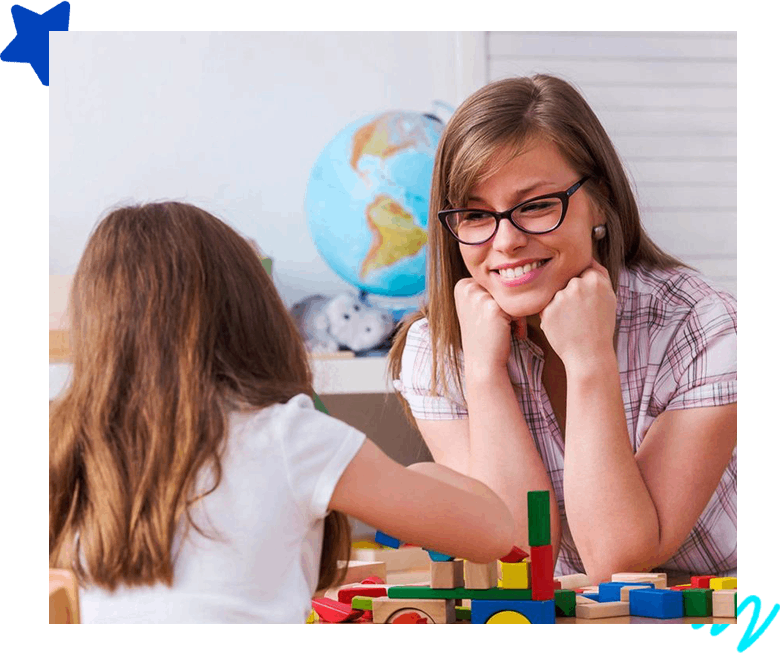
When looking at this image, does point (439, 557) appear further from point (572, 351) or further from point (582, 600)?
point (572, 351)

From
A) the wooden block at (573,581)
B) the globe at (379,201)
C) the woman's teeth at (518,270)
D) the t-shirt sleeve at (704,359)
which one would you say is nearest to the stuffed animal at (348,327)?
the globe at (379,201)

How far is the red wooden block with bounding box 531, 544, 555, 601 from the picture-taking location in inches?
30.6

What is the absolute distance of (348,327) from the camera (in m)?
1.69

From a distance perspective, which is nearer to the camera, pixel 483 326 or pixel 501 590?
pixel 501 590

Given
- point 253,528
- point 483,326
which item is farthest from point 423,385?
point 253,528

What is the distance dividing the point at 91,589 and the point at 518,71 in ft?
4.64

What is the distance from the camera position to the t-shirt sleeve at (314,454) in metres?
0.72

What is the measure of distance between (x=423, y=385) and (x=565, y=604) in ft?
1.64

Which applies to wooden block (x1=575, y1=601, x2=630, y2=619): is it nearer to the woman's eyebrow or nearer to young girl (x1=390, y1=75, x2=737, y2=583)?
young girl (x1=390, y1=75, x2=737, y2=583)

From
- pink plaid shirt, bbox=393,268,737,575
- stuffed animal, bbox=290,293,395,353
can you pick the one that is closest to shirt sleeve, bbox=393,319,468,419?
pink plaid shirt, bbox=393,268,737,575

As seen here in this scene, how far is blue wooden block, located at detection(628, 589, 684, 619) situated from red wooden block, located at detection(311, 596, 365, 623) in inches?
8.9

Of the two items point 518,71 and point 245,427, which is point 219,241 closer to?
point 245,427

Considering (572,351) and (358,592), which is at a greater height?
(572,351)
